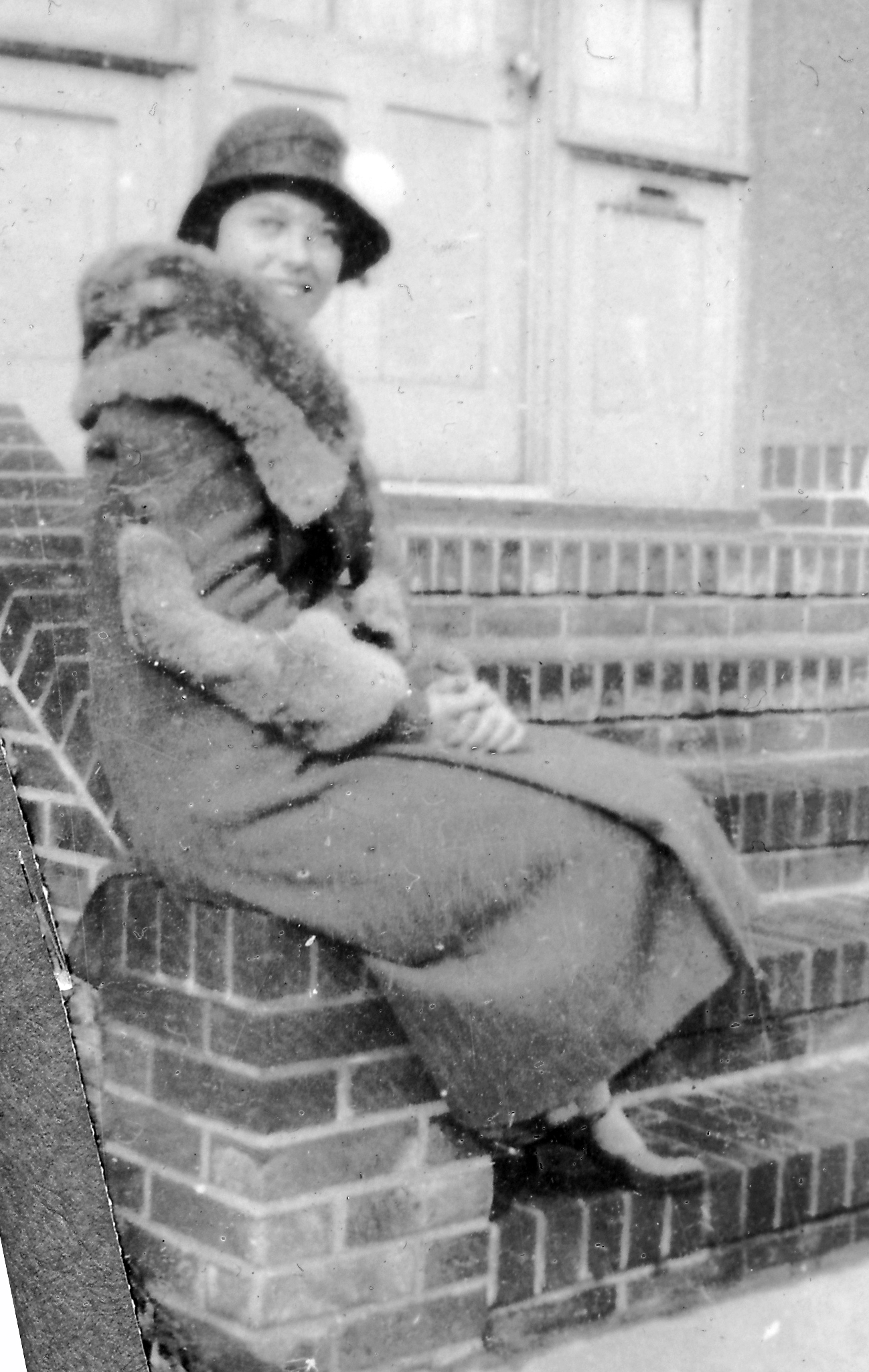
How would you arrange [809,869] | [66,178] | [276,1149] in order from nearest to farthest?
[66,178] < [276,1149] < [809,869]

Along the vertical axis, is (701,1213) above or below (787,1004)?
below

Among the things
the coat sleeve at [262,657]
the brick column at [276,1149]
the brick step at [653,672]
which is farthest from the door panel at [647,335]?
the brick column at [276,1149]

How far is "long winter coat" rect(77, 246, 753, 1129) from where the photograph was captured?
3.79ft

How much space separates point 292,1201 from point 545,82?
3.41 ft

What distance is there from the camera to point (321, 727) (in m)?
1.19

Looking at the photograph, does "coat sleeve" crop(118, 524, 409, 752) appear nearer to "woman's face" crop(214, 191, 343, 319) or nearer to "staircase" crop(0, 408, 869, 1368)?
"staircase" crop(0, 408, 869, 1368)

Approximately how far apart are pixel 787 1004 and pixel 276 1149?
0.53 m

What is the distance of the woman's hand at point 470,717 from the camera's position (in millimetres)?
1222

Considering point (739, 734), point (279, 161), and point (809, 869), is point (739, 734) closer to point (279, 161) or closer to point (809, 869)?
point (809, 869)

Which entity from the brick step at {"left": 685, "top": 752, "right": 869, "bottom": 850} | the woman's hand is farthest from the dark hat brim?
the brick step at {"left": 685, "top": 752, "right": 869, "bottom": 850}

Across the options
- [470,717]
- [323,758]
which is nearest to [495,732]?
[470,717]

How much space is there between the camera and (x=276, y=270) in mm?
1153

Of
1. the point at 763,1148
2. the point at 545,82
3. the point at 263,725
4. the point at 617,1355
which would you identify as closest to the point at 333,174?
the point at 545,82

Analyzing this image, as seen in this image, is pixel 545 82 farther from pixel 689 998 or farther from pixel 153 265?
pixel 689 998
